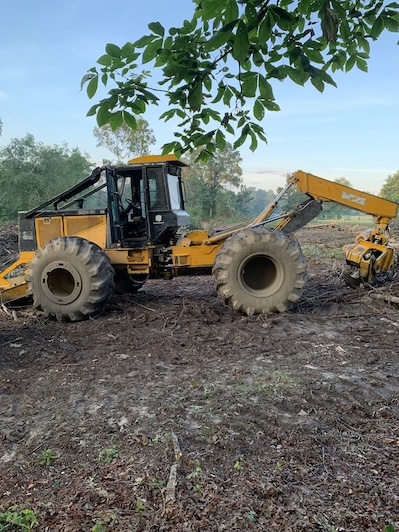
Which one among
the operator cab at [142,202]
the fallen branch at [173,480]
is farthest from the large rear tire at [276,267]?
the fallen branch at [173,480]

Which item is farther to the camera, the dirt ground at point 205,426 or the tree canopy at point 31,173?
the tree canopy at point 31,173

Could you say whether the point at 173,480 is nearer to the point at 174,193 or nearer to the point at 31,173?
the point at 174,193

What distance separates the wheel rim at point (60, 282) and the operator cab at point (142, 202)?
0.89 meters

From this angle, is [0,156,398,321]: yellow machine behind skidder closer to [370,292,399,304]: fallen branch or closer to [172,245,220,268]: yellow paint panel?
[172,245,220,268]: yellow paint panel

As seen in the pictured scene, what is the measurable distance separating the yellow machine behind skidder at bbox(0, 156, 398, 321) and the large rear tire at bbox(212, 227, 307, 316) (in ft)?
0.12

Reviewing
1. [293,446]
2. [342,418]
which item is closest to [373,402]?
[342,418]

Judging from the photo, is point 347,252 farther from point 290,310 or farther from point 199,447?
point 199,447

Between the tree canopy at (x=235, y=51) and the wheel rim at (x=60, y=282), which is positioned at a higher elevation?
the tree canopy at (x=235, y=51)

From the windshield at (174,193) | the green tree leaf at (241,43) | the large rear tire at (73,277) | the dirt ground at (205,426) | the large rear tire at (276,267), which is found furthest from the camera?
the windshield at (174,193)

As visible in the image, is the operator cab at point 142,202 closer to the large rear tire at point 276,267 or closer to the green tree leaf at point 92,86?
the large rear tire at point 276,267

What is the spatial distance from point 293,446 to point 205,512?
0.90 metres

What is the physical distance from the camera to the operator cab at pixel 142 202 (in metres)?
7.62

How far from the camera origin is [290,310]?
7.21m

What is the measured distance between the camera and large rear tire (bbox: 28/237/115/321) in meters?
7.03
